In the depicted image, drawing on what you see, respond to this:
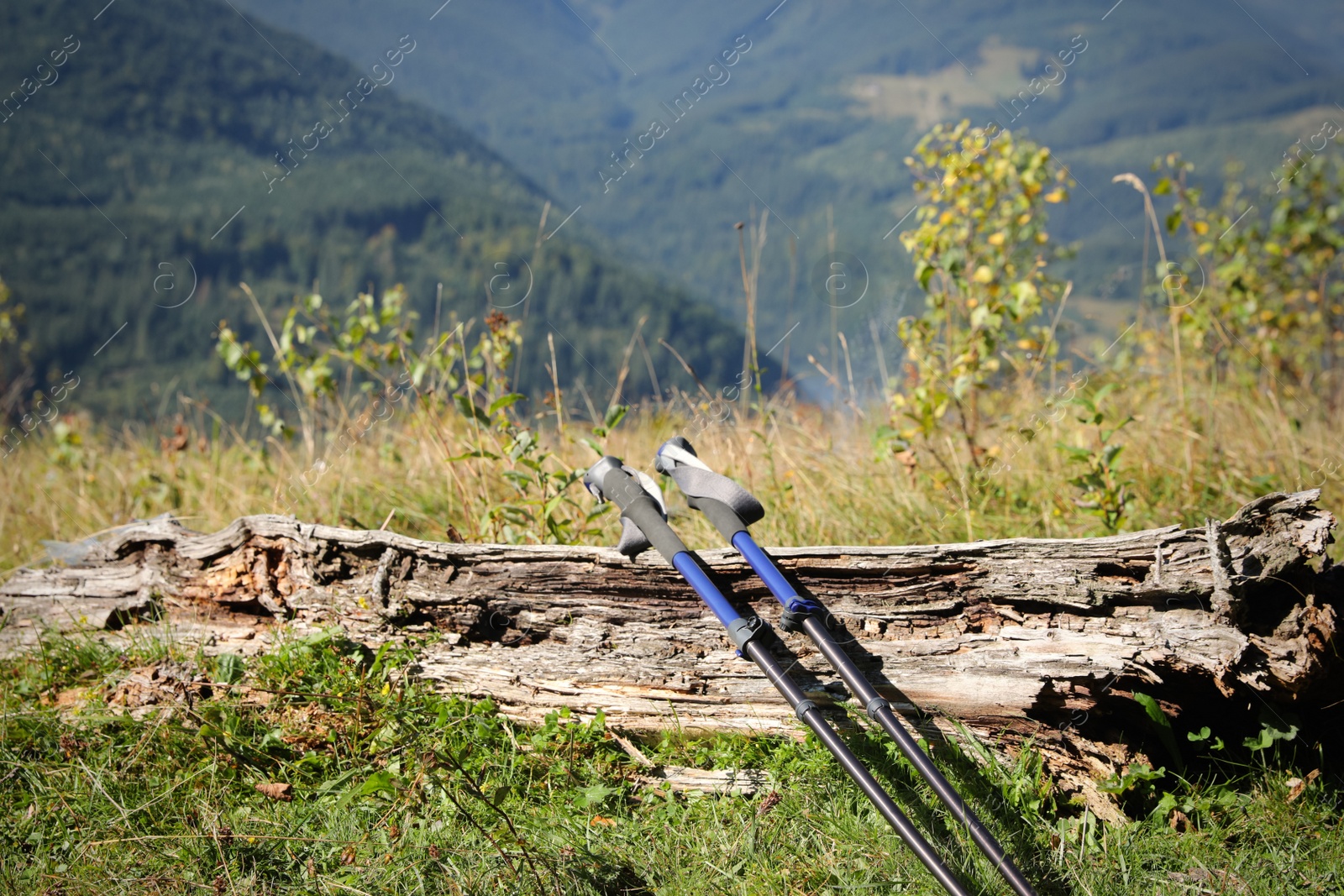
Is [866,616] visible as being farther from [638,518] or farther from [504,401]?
[504,401]

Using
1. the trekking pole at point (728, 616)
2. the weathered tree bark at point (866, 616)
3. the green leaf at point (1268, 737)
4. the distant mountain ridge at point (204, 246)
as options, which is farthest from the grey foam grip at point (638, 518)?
the distant mountain ridge at point (204, 246)

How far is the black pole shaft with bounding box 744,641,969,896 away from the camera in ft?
5.52

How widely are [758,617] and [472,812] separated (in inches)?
40.3

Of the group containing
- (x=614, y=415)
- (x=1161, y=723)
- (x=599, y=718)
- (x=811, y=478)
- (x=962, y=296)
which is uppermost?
(x=614, y=415)

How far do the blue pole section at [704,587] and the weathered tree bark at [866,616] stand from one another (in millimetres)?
176

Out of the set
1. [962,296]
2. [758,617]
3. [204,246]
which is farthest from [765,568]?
[204,246]

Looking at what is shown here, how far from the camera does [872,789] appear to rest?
1.82m

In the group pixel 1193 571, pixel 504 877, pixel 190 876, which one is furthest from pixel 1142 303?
pixel 190 876

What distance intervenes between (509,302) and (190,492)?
288 cm

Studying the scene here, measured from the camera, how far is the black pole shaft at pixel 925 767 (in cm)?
171

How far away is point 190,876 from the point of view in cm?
211

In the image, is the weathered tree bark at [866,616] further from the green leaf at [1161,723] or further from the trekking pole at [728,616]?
the trekking pole at [728,616]

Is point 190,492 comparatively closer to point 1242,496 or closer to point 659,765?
point 659,765

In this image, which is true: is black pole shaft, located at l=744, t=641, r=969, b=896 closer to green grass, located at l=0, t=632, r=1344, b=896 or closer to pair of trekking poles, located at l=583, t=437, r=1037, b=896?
pair of trekking poles, located at l=583, t=437, r=1037, b=896
